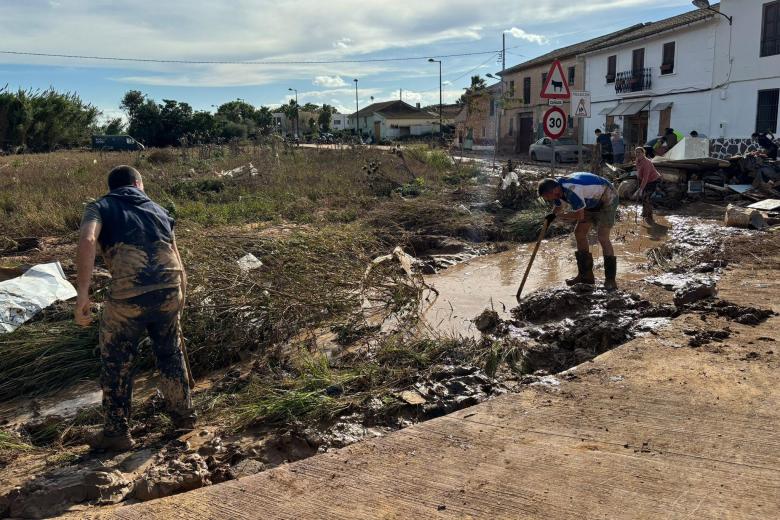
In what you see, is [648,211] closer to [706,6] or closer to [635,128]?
[706,6]

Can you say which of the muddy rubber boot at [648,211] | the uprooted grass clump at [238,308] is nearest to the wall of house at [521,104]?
A: the muddy rubber boot at [648,211]

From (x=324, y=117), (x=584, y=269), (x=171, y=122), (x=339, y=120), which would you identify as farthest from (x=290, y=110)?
(x=584, y=269)

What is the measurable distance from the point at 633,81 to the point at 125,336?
29144mm

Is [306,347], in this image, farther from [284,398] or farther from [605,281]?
[605,281]

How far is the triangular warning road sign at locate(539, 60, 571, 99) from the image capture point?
9758 millimetres

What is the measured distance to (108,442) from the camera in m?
3.61

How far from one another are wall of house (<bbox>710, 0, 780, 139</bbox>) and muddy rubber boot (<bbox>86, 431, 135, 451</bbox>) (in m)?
23.3

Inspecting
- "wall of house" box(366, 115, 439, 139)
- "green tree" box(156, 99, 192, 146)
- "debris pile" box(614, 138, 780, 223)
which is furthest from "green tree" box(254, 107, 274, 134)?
"debris pile" box(614, 138, 780, 223)

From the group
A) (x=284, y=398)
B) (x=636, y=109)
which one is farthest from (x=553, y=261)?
(x=636, y=109)

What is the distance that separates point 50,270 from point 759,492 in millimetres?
6274

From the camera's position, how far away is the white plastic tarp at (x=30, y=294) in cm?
534

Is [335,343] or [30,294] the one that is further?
[30,294]

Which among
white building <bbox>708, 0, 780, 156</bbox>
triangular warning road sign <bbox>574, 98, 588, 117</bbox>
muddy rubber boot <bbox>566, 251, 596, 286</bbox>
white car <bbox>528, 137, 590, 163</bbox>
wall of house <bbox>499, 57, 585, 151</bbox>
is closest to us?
muddy rubber boot <bbox>566, 251, 596, 286</bbox>

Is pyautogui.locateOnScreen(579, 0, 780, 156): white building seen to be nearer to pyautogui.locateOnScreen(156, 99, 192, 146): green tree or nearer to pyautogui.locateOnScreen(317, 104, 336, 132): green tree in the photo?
pyautogui.locateOnScreen(156, 99, 192, 146): green tree
